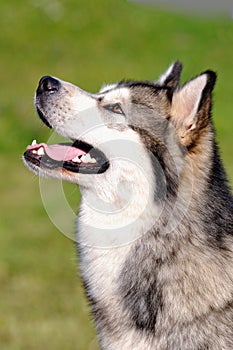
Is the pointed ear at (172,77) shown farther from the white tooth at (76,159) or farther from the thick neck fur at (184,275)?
the white tooth at (76,159)

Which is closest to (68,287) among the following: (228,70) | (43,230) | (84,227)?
(43,230)

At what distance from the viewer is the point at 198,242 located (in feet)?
18.1

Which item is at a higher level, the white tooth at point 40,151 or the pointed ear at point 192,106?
the pointed ear at point 192,106

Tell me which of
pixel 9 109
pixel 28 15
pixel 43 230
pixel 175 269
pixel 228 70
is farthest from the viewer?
pixel 28 15

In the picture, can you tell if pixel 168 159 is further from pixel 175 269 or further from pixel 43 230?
pixel 43 230

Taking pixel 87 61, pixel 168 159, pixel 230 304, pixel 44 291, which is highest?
pixel 168 159

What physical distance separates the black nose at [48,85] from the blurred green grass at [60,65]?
4971 millimetres

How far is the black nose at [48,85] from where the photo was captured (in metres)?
5.68

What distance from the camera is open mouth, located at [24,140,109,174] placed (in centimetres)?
562

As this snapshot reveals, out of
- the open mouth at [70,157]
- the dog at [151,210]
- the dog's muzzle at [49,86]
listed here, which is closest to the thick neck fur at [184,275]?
the dog at [151,210]

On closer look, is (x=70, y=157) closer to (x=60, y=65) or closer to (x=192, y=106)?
(x=192, y=106)

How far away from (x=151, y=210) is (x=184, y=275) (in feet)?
1.37

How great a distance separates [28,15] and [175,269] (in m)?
24.1

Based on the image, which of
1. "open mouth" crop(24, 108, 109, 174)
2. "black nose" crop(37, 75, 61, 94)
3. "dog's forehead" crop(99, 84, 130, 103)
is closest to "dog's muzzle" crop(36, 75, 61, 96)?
"black nose" crop(37, 75, 61, 94)
